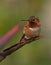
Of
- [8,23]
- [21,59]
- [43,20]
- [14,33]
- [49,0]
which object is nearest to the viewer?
[14,33]

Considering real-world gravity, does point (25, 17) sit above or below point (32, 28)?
below

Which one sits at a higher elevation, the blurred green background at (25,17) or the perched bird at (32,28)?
the perched bird at (32,28)

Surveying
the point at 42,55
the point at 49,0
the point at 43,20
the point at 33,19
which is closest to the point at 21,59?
the point at 42,55

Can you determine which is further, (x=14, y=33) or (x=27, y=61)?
(x=27, y=61)

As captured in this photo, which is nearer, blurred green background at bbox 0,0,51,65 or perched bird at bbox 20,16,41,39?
perched bird at bbox 20,16,41,39

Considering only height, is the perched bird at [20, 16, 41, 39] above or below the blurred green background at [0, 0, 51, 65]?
above

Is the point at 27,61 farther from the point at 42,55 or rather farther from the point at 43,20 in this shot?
the point at 43,20

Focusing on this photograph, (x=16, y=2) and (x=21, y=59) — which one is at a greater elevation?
(x=16, y=2)

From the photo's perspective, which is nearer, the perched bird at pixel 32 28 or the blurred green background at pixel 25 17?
the perched bird at pixel 32 28
